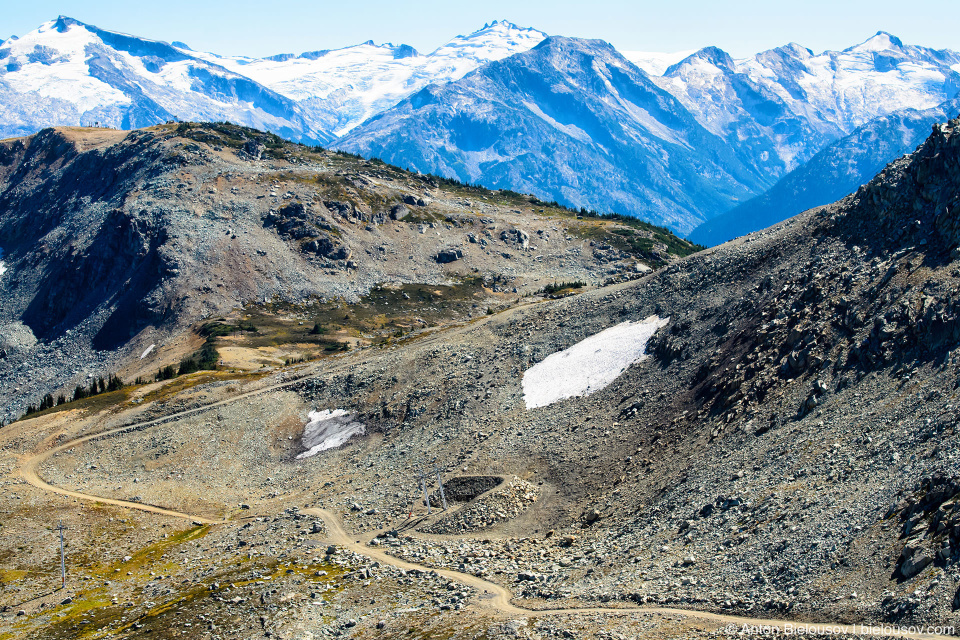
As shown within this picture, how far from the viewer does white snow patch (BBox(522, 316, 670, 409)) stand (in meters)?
75.4

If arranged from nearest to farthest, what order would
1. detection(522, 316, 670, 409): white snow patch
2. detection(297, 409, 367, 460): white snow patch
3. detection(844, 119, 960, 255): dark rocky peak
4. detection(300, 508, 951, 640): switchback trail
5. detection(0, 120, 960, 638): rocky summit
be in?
detection(300, 508, 951, 640): switchback trail → detection(0, 120, 960, 638): rocky summit → detection(844, 119, 960, 255): dark rocky peak → detection(522, 316, 670, 409): white snow patch → detection(297, 409, 367, 460): white snow patch

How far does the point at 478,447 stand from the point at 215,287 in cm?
12847

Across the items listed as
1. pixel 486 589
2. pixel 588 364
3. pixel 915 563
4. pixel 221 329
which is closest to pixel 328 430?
pixel 588 364

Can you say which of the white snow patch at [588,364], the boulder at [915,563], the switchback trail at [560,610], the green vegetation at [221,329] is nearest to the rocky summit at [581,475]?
the boulder at [915,563]

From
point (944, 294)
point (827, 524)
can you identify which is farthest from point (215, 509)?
point (944, 294)

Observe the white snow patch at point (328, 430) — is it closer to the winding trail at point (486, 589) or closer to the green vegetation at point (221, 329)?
the winding trail at point (486, 589)

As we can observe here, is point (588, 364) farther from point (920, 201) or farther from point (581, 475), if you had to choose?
point (920, 201)

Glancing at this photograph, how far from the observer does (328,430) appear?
88938 millimetres

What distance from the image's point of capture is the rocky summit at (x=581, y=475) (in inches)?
1468

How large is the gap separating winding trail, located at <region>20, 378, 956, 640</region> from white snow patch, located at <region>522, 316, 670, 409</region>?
2414cm

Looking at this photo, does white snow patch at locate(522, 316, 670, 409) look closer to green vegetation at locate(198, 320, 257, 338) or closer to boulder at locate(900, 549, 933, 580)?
boulder at locate(900, 549, 933, 580)

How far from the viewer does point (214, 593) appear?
169ft

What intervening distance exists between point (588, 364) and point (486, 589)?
36.5 meters

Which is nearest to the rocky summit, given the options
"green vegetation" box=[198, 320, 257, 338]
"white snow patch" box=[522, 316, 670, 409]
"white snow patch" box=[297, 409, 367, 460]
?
"white snow patch" box=[297, 409, 367, 460]
